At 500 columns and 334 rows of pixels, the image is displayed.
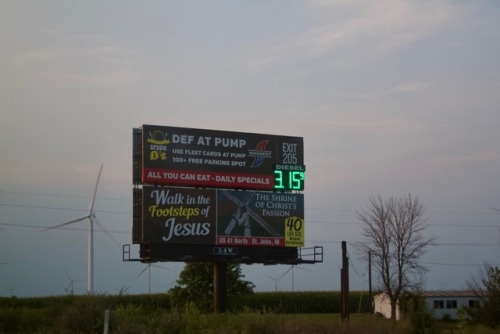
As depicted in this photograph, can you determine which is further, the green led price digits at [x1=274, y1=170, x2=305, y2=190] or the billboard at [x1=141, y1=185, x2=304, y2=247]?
the green led price digits at [x1=274, y1=170, x2=305, y2=190]

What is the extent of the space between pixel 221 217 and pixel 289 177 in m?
4.82

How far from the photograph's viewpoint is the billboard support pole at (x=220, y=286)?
45375 mm

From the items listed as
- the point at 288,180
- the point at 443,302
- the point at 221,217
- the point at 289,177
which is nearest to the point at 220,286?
the point at 221,217

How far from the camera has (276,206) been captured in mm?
45469

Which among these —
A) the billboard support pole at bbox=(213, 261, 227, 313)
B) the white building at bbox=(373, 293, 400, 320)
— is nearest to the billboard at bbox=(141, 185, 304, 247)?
the billboard support pole at bbox=(213, 261, 227, 313)

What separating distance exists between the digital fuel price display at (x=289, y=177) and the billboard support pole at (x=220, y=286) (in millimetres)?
5457

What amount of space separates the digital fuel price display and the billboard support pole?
5457 millimetres

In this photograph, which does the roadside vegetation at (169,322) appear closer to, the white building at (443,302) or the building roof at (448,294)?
the white building at (443,302)

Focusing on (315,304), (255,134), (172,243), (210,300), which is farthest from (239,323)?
(315,304)

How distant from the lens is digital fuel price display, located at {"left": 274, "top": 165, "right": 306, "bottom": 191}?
46094 mm

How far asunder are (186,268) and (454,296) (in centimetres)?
3097

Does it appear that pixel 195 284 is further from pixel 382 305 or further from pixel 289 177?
pixel 382 305

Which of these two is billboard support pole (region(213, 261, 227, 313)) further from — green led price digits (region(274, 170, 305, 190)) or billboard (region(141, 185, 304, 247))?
green led price digits (region(274, 170, 305, 190))

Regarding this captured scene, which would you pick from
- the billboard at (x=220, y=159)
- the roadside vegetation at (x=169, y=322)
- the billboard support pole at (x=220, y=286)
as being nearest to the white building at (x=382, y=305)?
the billboard support pole at (x=220, y=286)
